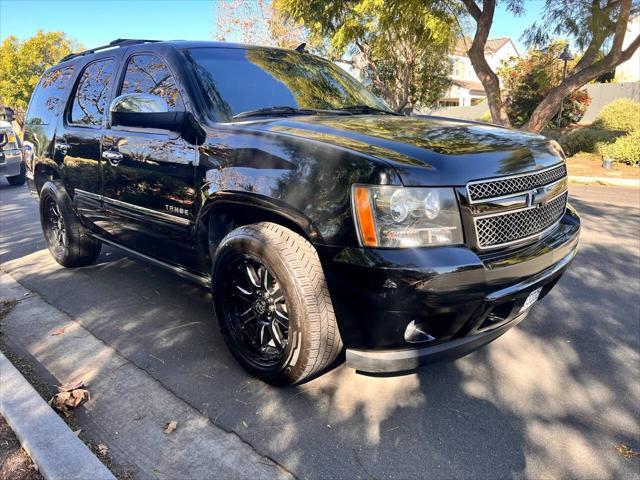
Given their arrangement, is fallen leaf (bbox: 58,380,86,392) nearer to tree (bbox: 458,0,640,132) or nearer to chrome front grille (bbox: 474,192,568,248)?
chrome front grille (bbox: 474,192,568,248)

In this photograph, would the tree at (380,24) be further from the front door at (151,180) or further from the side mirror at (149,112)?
the side mirror at (149,112)

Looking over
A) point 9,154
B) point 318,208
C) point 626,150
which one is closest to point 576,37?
point 626,150

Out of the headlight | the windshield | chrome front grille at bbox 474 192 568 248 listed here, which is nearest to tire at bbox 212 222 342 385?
the headlight

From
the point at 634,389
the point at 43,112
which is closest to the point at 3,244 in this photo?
the point at 43,112

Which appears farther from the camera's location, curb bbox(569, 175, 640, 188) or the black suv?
curb bbox(569, 175, 640, 188)

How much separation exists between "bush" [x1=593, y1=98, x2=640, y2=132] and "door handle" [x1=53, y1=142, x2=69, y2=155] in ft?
59.3

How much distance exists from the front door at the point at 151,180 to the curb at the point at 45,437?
1187mm

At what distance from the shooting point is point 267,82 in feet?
11.1

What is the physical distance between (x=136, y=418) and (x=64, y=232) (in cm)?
285

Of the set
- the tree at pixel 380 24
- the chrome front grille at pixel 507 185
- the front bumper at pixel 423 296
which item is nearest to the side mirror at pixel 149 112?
the front bumper at pixel 423 296

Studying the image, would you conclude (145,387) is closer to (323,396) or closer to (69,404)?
(69,404)

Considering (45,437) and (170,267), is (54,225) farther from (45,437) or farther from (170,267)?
(45,437)

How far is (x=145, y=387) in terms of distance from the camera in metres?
2.80

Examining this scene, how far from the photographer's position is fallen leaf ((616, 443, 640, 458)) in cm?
224
